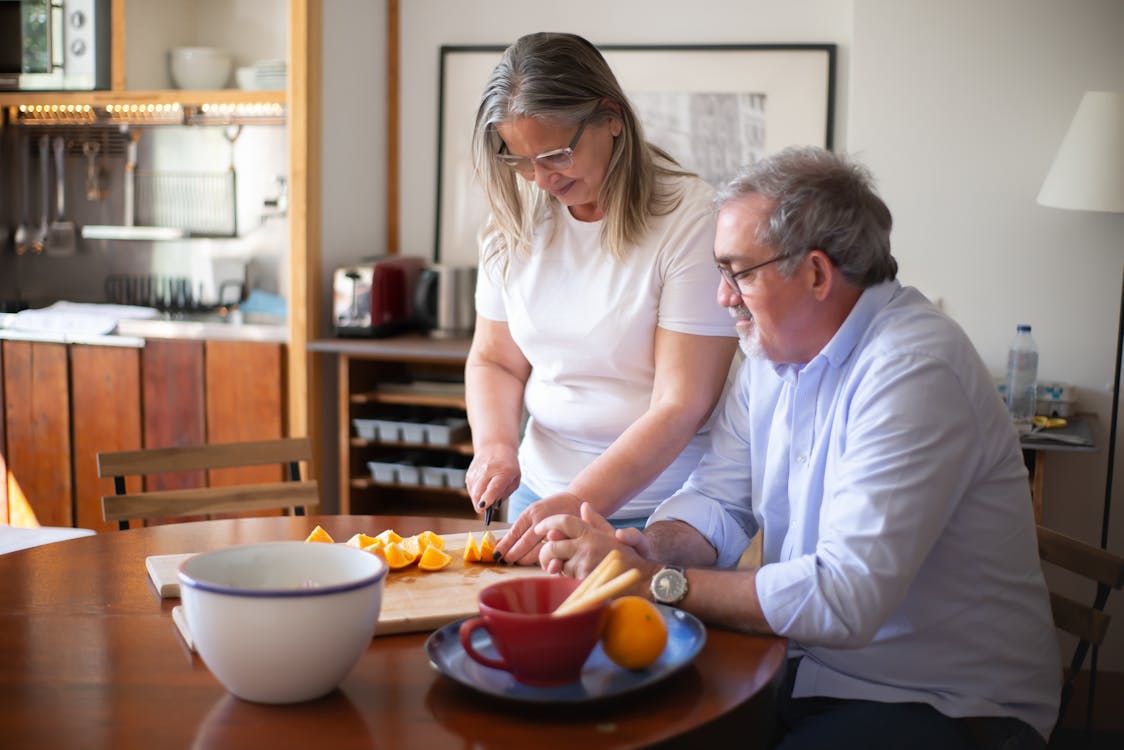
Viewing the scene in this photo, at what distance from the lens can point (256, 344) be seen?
12.9ft

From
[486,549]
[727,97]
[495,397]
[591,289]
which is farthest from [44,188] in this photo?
[486,549]

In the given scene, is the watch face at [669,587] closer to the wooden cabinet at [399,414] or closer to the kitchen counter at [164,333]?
the wooden cabinet at [399,414]

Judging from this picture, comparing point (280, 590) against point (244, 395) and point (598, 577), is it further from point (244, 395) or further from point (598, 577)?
point (244, 395)

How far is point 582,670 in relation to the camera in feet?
4.04

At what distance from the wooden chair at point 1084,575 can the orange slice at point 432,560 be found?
92 cm

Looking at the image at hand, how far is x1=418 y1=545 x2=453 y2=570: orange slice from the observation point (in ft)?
5.18

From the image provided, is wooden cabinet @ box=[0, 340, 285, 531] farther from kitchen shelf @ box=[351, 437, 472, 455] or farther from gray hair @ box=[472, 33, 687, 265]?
gray hair @ box=[472, 33, 687, 265]

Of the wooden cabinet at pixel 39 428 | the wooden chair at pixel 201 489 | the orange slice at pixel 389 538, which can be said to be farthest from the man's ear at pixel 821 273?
the wooden cabinet at pixel 39 428

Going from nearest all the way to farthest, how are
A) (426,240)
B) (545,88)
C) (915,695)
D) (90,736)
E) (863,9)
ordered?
(90,736) < (915,695) < (545,88) < (863,9) < (426,240)

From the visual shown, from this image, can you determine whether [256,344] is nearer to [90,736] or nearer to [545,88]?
[545,88]

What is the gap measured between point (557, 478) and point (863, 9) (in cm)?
216

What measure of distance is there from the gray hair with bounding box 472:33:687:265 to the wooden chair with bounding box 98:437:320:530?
0.69m

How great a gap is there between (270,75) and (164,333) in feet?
3.23

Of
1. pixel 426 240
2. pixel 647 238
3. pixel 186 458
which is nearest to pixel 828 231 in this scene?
pixel 647 238
